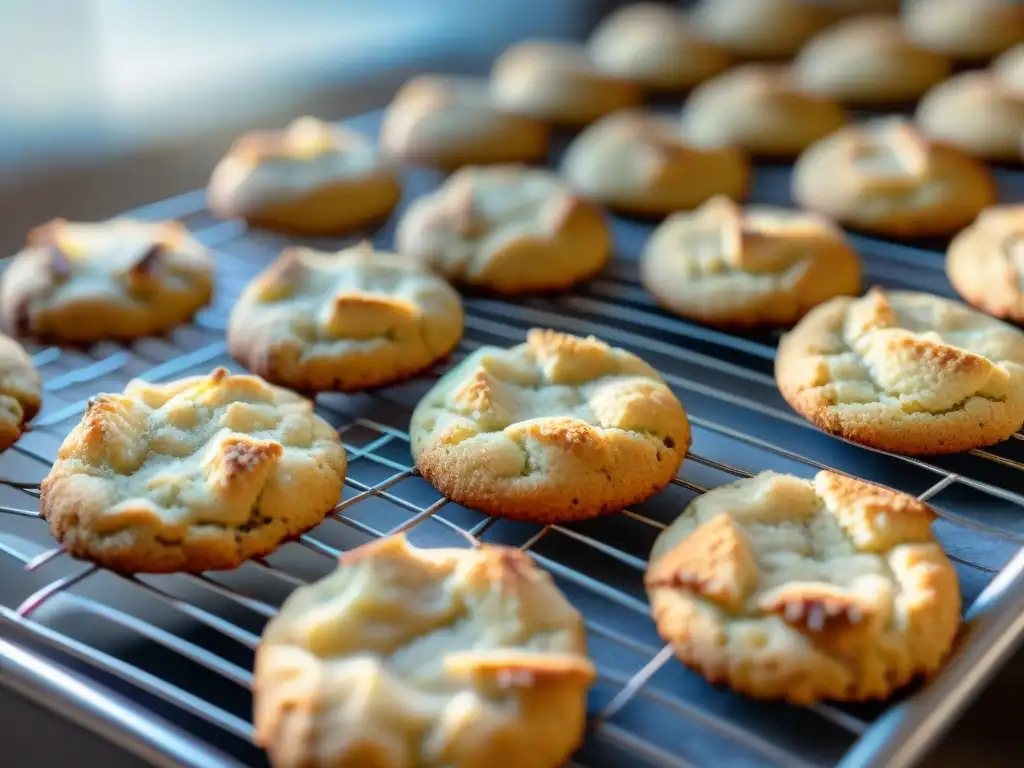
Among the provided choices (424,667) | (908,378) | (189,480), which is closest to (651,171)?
(908,378)

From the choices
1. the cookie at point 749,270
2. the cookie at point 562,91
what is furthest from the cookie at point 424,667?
the cookie at point 562,91

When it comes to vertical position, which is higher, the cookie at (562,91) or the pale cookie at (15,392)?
the cookie at (562,91)

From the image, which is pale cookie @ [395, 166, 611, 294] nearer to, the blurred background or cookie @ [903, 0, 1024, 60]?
the blurred background

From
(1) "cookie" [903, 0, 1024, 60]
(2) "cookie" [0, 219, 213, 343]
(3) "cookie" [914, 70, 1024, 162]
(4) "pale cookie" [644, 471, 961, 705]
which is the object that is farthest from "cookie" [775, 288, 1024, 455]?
(1) "cookie" [903, 0, 1024, 60]

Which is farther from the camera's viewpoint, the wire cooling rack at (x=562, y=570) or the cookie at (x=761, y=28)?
the cookie at (x=761, y=28)

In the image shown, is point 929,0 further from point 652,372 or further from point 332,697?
point 332,697

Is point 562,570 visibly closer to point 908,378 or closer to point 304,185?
point 908,378

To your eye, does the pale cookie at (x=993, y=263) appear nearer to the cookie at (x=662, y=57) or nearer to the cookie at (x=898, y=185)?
the cookie at (x=898, y=185)
